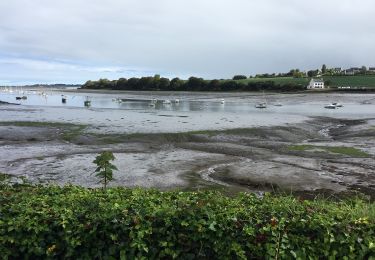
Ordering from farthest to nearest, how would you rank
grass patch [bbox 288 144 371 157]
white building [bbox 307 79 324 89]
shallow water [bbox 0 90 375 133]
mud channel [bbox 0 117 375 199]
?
white building [bbox 307 79 324 89] → shallow water [bbox 0 90 375 133] → grass patch [bbox 288 144 371 157] → mud channel [bbox 0 117 375 199]

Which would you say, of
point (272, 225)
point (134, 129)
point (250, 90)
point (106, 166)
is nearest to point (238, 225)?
point (272, 225)

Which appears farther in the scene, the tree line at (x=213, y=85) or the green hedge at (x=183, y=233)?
the tree line at (x=213, y=85)

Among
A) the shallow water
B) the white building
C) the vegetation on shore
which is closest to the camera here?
the shallow water

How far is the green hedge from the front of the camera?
5.51 metres

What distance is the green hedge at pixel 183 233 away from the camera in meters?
5.51

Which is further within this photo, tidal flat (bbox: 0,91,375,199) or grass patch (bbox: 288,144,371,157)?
grass patch (bbox: 288,144,371,157)

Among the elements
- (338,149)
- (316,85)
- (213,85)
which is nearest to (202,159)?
(338,149)

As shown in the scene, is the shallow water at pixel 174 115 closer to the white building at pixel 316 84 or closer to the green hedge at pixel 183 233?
the white building at pixel 316 84

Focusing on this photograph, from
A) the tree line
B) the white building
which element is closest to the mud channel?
the white building

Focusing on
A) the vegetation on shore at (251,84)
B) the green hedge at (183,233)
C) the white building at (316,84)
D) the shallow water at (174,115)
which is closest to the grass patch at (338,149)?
the shallow water at (174,115)

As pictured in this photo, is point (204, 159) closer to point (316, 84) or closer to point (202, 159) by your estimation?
point (202, 159)

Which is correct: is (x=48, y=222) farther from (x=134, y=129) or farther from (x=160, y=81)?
(x=160, y=81)

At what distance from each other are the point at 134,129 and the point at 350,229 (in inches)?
1477

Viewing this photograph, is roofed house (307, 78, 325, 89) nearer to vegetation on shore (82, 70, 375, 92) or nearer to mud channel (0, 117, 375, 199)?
vegetation on shore (82, 70, 375, 92)
